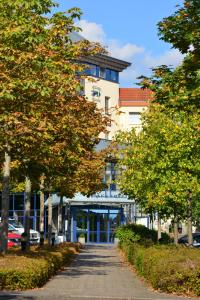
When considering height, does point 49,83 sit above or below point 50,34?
below

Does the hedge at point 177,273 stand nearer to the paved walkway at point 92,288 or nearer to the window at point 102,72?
the paved walkway at point 92,288

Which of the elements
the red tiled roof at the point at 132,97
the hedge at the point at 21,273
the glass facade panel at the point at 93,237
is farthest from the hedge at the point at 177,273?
the red tiled roof at the point at 132,97

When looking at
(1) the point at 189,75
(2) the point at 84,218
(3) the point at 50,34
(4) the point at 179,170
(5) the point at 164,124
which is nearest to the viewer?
(1) the point at 189,75

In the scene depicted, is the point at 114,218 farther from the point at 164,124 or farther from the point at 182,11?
the point at 182,11

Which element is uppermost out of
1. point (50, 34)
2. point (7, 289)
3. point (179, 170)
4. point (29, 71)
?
point (50, 34)

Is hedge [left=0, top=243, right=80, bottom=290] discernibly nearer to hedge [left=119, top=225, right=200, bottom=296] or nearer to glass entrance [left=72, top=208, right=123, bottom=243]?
hedge [left=119, top=225, right=200, bottom=296]

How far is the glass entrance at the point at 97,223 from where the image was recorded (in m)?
65.1

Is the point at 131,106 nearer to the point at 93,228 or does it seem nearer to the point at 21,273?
the point at 93,228

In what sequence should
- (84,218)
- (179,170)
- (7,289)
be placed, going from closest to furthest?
(7,289) → (179,170) → (84,218)

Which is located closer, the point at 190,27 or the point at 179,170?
the point at 190,27

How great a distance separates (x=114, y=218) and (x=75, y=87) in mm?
48270

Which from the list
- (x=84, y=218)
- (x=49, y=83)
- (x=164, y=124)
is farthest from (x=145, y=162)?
(x=84, y=218)

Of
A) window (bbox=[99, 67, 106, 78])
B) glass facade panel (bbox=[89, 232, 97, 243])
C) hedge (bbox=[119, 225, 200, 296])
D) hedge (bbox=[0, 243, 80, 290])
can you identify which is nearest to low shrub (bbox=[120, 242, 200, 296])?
hedge (bbox=[119, 225, 200, 296])

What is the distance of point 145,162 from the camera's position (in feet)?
103
